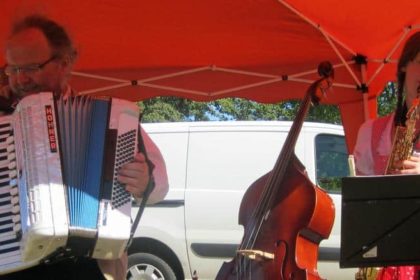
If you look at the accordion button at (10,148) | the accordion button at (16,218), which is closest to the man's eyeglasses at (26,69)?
the accordion button at (10,148)

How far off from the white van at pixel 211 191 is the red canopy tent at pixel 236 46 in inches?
56.1

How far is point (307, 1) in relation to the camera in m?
4.01

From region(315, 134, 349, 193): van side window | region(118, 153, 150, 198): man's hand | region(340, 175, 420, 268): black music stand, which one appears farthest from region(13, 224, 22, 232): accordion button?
region(315, 134, 349, 193): van side window

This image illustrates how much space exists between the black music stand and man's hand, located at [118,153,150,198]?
700mm

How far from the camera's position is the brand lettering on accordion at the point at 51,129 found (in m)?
2.38

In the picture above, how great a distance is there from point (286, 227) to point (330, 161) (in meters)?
3.39

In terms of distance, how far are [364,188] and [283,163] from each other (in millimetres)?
869

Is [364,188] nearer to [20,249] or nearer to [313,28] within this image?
[20,249]

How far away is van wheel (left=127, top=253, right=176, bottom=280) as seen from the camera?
6246 mm

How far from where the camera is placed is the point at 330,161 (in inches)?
251

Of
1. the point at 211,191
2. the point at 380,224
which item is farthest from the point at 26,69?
the point at 211,191

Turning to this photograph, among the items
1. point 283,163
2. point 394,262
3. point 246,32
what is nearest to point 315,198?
point 283,163

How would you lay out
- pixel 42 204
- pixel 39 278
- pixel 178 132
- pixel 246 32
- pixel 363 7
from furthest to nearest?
pixel 178 132, pixel 246 32, pixel 363 7, pixel 39 278, pixel 42 204

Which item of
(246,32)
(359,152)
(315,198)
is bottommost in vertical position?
(315,198)
